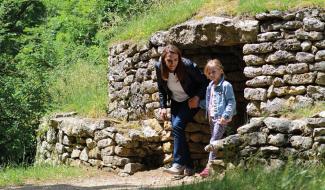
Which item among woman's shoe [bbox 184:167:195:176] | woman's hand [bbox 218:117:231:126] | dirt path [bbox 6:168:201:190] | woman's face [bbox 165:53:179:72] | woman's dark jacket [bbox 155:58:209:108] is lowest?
dirt path [bbox 6:168:201:190]

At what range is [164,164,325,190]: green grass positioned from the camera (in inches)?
169

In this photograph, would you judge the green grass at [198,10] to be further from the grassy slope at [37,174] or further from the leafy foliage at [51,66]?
the grassy slope at [37,174]

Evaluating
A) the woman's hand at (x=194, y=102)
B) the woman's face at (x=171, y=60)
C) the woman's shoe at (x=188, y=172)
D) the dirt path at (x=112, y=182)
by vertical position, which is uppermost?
the woman's face at (x=171, y=60)

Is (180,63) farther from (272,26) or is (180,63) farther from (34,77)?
(34,77)

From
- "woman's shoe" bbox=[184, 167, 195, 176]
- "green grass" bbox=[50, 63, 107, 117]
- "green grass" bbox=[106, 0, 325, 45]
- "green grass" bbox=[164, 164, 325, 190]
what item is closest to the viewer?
"green grass" bbox=[164, 164, 325, 190]

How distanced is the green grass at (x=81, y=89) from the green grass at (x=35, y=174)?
147 centimetres

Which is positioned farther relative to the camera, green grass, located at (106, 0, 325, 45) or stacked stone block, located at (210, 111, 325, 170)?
green grass, located at (106, 0, 325, 45)

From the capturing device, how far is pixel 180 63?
696 centimetres

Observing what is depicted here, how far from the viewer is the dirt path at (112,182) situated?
6.75m

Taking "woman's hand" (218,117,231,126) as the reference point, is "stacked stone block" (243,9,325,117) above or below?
above

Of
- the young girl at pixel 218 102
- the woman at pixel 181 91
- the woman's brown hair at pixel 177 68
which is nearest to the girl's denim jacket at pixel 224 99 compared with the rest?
the young girl at pixel 218 102

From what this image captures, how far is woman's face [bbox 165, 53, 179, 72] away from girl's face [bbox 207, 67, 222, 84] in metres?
0.47

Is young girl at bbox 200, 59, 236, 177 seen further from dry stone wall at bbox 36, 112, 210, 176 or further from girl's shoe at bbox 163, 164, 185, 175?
dry stone wall at bbox 36, 112, 210, 176

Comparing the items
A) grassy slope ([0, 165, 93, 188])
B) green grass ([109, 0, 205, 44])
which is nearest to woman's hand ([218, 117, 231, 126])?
green grass ([109, 0, 205, 44])
